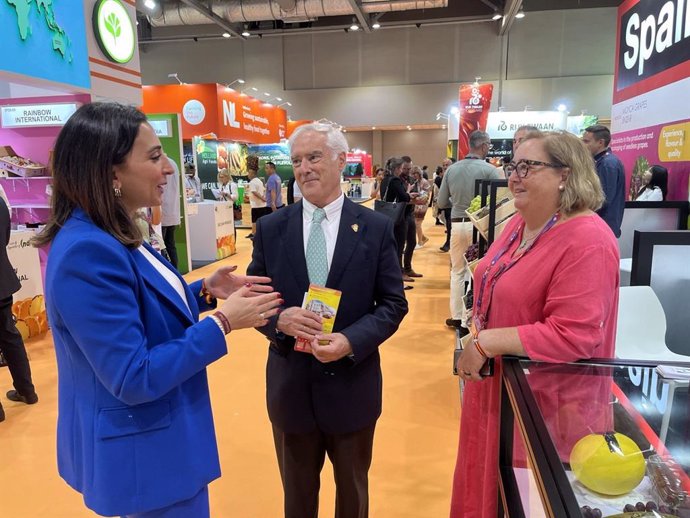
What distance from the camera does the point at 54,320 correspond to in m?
1.11

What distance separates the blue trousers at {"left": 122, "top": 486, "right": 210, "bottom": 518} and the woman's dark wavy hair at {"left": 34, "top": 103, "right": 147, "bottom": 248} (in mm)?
665

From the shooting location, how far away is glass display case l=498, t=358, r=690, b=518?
92cm

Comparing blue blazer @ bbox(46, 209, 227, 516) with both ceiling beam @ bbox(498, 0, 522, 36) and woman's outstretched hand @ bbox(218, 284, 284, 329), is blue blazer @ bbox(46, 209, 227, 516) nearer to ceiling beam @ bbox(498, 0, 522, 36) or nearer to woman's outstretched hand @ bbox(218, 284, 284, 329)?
woman's outstretched hand @ bbox(218, 284, 284, 329)

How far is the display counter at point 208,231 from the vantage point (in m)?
8.25

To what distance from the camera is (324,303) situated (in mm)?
1507

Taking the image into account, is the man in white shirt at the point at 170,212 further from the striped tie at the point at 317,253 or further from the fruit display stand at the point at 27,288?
the striped tie at the point at 317,253

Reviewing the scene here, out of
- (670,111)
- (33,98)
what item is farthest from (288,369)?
(33,98)

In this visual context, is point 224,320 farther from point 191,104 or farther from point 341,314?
point 191,104

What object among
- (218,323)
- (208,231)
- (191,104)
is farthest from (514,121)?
(218,323)

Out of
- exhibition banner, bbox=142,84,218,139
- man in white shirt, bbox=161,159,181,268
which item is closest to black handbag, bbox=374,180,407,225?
man in white shirt, bbox=161,159,181,268

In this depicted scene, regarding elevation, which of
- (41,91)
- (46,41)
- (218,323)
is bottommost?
(218,323)

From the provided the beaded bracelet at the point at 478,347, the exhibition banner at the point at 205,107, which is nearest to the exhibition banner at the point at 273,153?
the exhibition banner at the point at 205,107

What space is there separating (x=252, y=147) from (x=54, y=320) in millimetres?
14576

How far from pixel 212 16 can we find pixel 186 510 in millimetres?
17610
